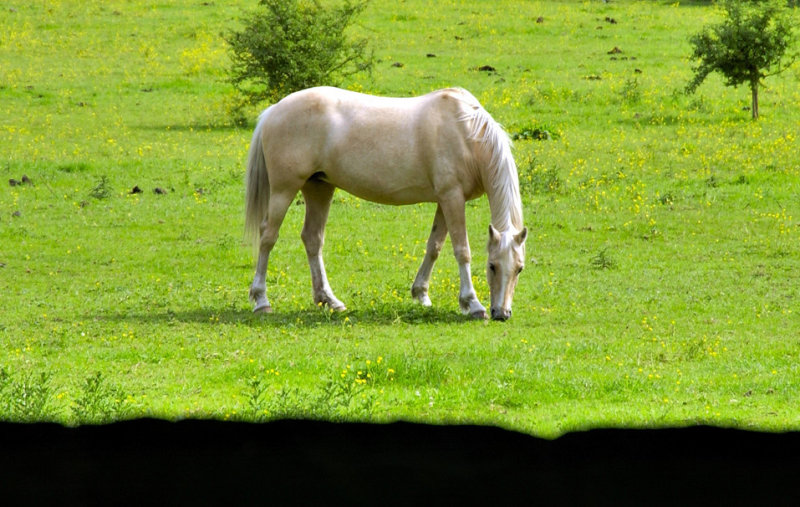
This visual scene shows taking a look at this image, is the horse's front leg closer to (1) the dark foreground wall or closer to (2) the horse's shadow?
(2) the horse's shadow

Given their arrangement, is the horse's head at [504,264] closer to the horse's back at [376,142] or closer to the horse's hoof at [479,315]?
the horse's hoof at [479,315]

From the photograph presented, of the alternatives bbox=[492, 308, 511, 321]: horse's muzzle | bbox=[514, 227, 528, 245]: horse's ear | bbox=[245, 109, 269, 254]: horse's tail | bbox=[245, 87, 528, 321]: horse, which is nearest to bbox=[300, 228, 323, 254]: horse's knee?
bbox=[245, 87, 528, 321]: horse

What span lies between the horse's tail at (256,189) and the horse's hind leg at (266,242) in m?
0.22

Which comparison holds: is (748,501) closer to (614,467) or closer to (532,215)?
(614,467)

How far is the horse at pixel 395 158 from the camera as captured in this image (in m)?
10.5

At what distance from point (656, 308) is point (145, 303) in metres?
5.96

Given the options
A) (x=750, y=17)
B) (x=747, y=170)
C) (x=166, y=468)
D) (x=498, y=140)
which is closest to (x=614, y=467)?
(x=166, y=468)

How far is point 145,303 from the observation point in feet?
36.4

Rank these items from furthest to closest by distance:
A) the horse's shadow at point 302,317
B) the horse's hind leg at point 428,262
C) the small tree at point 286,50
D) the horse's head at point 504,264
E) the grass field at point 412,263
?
the small tree at point 286,50 → the horse's hind leg at point 428,262 → the horse's shadow at point 302,317 → the horse's head at point 504,264 → the grass field at point 412,263

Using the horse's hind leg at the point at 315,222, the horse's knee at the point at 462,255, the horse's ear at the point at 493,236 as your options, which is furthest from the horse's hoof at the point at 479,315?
the horse's hind leg at the point at 315,222

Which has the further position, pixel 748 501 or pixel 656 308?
pixel 656 308

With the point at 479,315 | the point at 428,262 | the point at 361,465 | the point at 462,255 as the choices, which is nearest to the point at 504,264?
the point at 479,315

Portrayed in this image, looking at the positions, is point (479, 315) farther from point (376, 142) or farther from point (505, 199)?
point (376, 142)

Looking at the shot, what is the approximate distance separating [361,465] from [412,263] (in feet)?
37.6
